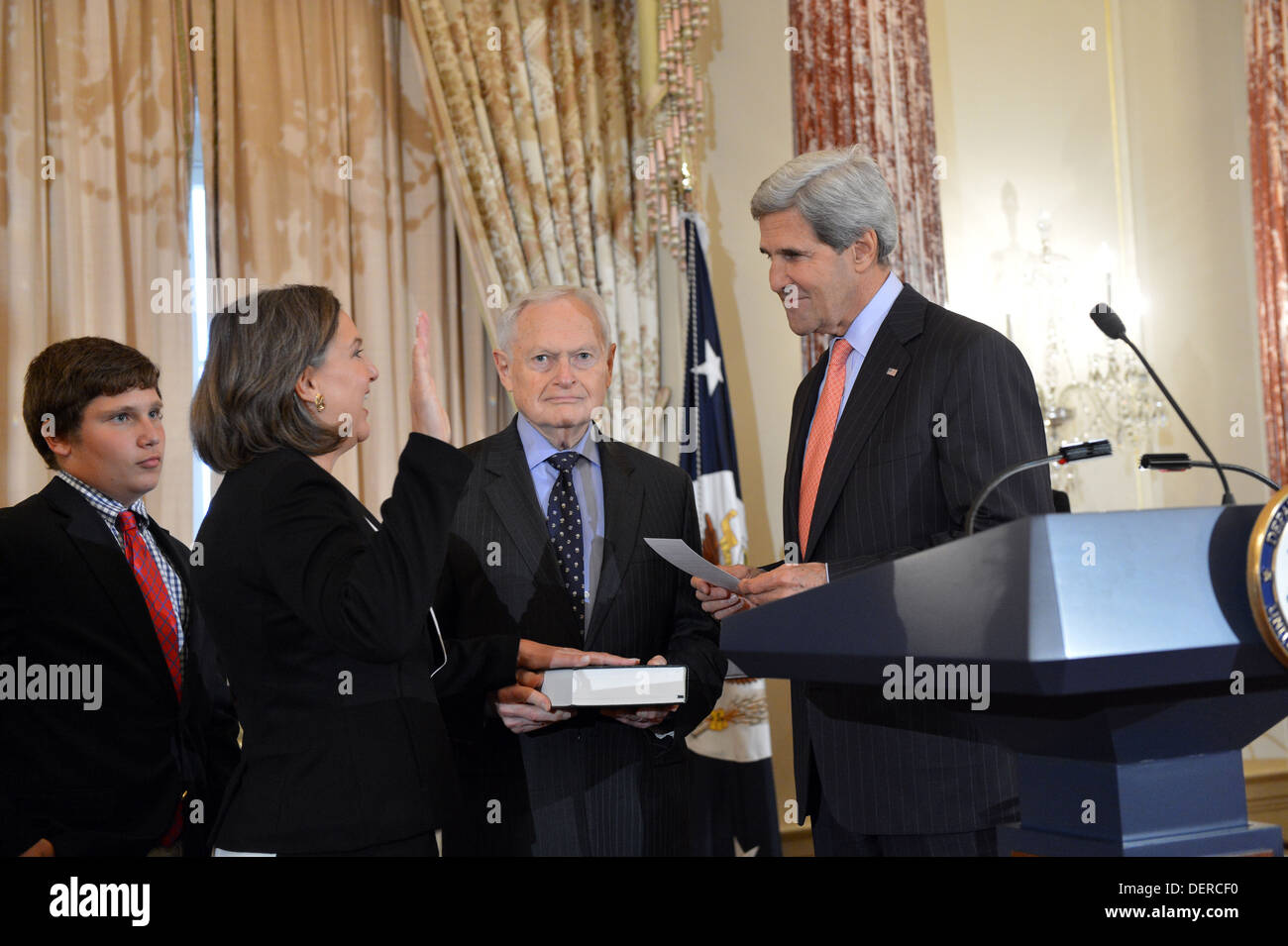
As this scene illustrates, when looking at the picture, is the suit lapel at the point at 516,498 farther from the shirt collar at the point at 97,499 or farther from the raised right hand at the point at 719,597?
the shirt collar at the point at 97,499

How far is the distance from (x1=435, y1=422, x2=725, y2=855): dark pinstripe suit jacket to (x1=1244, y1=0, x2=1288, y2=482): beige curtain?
3995mm

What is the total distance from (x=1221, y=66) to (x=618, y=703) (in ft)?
17.6

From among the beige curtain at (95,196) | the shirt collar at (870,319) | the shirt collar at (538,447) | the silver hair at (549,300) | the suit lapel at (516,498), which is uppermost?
the beige curtain at (95,196)

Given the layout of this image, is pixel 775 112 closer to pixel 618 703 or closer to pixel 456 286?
pixel 456 286

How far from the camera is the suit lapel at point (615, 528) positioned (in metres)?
2.50

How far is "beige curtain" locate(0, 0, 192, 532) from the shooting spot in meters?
4.07

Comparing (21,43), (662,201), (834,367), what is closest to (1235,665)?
(834,367)

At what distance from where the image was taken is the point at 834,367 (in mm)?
2307

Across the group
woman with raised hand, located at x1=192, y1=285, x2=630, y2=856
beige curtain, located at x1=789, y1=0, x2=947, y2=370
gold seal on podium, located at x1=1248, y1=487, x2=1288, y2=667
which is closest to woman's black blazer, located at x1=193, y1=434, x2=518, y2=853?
woman with raised hand, located at x1=192, y1=285, x2=630, y2=856

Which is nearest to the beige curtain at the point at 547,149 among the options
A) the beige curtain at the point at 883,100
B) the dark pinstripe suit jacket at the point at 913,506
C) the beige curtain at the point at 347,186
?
the beige curtain at the point at 347,186

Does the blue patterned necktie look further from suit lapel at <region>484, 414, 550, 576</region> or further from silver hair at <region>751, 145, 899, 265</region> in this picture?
silver hair at <region>751, 145, 899, 265</region>

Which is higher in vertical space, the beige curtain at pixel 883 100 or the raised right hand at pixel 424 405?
the beige curtain at pixel 883 100

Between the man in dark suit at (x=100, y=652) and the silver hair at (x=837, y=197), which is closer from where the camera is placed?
the silver hair at (x=837, y=197)

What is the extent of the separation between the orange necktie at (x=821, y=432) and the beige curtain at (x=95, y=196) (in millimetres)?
2795
